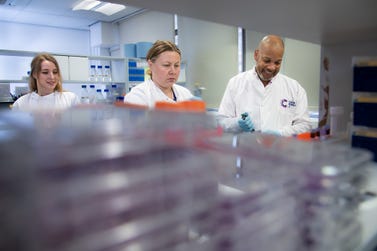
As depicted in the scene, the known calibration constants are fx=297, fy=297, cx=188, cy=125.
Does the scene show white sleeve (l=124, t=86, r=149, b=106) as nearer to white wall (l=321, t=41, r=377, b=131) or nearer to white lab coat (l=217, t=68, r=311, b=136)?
white lab coat (l=217, t=68, r=311, b=136)

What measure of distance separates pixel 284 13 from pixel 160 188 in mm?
612

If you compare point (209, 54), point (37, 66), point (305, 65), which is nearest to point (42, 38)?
point (209, 54)

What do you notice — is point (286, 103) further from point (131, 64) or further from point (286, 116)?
point (131, 64)

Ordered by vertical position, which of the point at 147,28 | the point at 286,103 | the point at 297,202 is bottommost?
the point at 297,202

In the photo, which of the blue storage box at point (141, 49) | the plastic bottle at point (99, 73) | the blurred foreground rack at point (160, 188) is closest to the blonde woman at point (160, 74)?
the blurred foreground rack at point (160, 188)

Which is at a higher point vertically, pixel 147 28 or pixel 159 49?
pixel 147 28

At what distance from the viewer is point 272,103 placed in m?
1.89

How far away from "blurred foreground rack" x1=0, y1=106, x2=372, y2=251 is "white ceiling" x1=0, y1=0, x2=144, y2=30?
15.5ft

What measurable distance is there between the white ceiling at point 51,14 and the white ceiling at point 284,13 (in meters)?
4.20

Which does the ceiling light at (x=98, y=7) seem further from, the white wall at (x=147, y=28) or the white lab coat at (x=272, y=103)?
the white lab coat at (x=272, y=103)

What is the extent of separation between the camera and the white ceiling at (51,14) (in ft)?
15.6

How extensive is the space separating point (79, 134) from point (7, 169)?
6cm

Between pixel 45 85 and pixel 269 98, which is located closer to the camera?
pixel 269 98

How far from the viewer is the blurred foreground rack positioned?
254 mm
